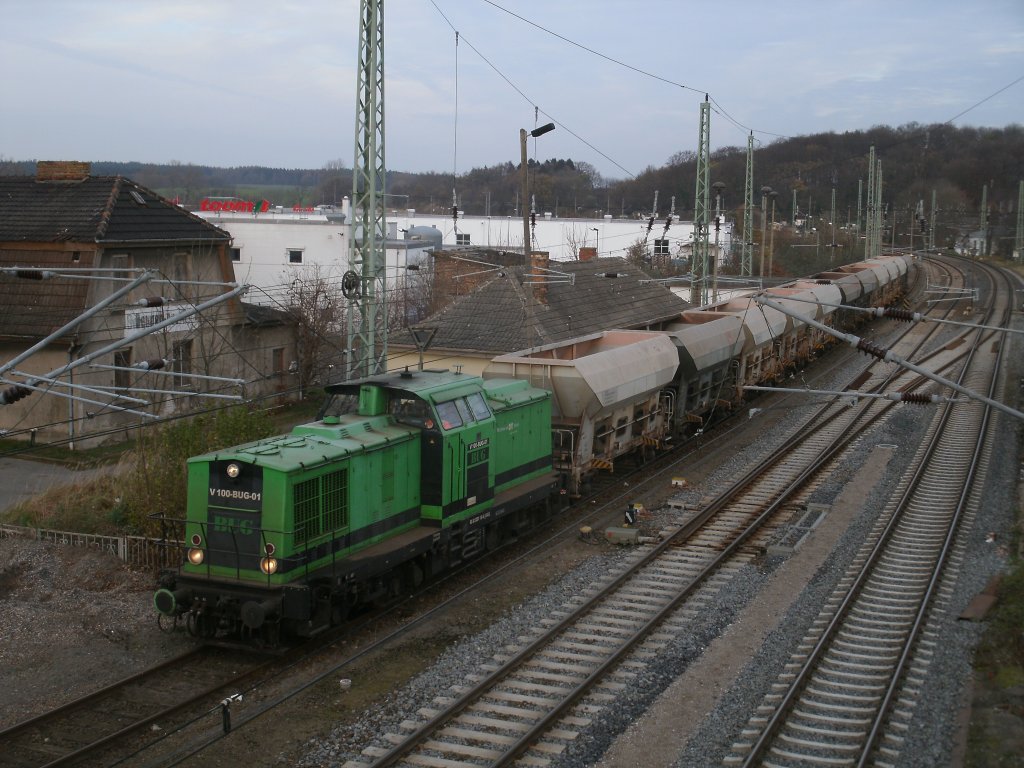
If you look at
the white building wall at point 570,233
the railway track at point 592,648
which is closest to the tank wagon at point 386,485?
the railway track at point 592,648

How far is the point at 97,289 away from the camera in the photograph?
24.6 metres

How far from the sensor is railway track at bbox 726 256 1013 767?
31.0 feet

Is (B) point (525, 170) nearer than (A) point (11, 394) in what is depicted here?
No

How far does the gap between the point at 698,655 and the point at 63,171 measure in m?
23.6

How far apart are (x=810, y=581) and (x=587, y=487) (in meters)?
6.13

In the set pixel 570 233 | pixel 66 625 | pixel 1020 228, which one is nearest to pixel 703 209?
pixel 66 625

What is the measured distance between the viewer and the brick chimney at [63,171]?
27703 millimetres

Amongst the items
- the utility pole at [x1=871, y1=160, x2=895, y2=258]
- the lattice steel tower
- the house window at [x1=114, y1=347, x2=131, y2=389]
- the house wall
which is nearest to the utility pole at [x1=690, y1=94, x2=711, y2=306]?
the lattice steel tower

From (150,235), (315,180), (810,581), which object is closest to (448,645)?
(810,581)

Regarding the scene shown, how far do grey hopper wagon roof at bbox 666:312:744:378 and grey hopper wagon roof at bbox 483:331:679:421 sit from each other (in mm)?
1790

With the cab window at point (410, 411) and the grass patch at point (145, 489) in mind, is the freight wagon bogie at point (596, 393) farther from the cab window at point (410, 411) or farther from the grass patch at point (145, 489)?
the grass patch at point (145, 489)

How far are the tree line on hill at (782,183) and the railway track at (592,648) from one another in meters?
66.9

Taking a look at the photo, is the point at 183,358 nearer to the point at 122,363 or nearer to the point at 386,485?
the point at 122,363

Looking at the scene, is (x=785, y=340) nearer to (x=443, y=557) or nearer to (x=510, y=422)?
(x=510, y=422)
